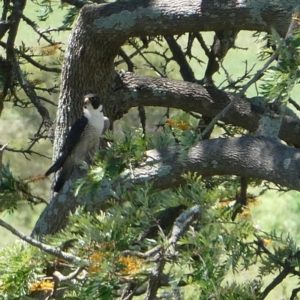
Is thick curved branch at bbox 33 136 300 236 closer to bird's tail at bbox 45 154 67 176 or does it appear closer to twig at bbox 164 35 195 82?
bird's tail at bbox 45 154 67 176

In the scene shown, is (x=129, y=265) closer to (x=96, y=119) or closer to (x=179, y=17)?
(x=179, y=17)

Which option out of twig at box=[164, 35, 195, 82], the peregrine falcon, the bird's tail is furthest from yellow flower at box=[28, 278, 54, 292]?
twig at box=[164, 35, 195, 82]

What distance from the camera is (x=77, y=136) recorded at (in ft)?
8.30

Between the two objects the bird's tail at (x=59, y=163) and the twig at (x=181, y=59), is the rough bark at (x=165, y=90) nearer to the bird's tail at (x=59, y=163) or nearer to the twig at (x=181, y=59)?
the bird's tail at (x=59, y=163)

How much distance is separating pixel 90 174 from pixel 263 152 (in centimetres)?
45

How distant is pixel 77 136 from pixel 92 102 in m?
0.15

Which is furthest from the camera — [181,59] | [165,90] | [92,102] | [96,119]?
[181,59]

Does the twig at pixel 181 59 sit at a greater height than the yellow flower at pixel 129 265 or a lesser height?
lesser

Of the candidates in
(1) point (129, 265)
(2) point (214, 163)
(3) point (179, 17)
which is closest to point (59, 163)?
(3) point (179, 17)

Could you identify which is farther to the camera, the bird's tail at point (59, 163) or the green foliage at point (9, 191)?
the bird's tail at point (59, 163)

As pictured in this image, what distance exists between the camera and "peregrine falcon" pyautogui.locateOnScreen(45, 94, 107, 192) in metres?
2.47

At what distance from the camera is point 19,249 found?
1338 mm

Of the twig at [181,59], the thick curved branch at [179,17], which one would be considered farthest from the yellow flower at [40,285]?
the twig at [181,59]

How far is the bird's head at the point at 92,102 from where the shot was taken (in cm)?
242
